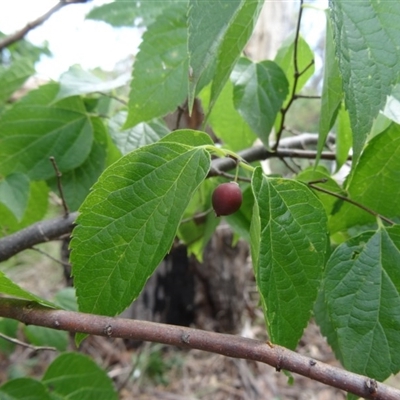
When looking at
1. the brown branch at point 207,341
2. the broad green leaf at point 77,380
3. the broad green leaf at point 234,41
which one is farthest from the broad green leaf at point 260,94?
the broad green leaf at point 77,380

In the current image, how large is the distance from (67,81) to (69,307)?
1.78 ft

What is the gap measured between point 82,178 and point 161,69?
26 centimetres

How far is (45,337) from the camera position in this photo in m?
0.98

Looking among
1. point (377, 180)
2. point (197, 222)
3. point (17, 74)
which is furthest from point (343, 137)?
point (17, 74)

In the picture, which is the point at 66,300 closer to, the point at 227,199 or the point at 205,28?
the point at 227,199

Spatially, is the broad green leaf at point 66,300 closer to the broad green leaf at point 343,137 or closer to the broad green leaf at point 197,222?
the broad green leaf at point 197,222

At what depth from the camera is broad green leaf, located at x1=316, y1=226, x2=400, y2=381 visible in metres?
0.46

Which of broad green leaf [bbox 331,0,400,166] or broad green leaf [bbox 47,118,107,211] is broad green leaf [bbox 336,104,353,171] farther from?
broad green leaf [bbox 47,118,107,211]

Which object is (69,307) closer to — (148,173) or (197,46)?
(148,173)

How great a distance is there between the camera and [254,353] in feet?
1.34

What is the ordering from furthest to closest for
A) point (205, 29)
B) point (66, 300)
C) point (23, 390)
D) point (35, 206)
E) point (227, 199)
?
point (66, 300) → point (35, 206) → point (23, 390) → point (227, 199) → point (205, 29)

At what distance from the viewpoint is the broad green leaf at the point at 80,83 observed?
2.57 ft

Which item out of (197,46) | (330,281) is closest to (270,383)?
(330,281)

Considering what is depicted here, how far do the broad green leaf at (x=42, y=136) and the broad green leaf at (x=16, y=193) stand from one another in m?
0.05
